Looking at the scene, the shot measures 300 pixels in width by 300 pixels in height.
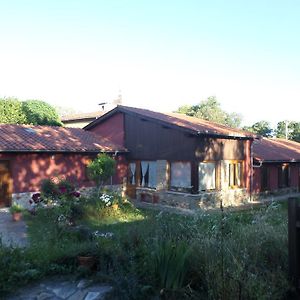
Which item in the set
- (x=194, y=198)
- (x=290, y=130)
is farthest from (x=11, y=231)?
(x=290, y=130)

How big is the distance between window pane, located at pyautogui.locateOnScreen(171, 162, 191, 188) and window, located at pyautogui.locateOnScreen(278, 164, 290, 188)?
9092 mm

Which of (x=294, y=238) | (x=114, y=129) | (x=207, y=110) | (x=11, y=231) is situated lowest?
(x=11, y=231)

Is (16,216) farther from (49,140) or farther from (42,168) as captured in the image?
(49,140)

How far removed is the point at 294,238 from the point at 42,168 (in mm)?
13871

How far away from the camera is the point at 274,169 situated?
22.8 metres

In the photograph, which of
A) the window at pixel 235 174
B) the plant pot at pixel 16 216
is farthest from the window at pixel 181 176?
the plant pot at pixel 16 216

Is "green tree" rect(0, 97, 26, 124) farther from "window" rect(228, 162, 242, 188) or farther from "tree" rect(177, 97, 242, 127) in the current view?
"tree" rect(177, 97, 242, 127)

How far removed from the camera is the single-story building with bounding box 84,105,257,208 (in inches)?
654

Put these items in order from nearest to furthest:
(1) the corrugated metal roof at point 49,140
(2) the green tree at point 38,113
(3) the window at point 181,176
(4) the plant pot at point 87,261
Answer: (4) the plant pot at point 87,261 < (1) the corrugated metal roof at point 49,140 < (3) the window at point 181,176 < (2) the green tree at point 38,113

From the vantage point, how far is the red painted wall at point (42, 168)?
15.8m

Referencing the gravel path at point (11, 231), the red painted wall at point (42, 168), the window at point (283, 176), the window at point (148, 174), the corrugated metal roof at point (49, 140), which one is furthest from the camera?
the window at point (283, 176)

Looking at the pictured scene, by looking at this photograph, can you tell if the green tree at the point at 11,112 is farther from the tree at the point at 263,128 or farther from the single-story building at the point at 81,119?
the tree at the point at 263,128

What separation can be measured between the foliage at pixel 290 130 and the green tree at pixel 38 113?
2784cm

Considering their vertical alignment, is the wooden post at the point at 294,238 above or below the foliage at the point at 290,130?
below
